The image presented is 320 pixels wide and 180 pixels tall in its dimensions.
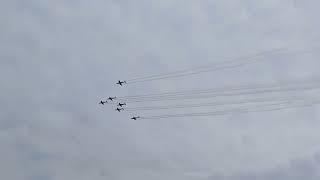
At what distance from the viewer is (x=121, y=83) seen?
9594cm

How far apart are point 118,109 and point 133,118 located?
377cm

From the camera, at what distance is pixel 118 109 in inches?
3944

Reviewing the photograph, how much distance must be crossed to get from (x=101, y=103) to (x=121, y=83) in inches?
333

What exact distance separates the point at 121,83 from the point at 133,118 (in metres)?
7.88

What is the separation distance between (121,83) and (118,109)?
6.78 meters

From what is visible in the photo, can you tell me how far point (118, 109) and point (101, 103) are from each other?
163 inches

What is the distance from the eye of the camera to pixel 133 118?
98.9 m

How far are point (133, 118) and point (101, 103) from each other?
25.9ft

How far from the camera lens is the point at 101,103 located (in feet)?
334
